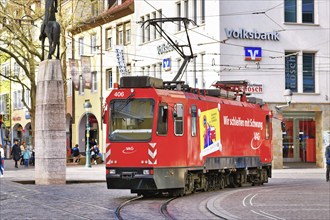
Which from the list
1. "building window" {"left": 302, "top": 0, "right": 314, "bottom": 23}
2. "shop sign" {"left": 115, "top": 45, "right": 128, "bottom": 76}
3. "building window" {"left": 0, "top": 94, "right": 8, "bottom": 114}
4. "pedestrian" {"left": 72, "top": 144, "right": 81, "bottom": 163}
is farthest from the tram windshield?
"building window" {"left": 0, "top": 94, "right": 8, "bottom": 114}

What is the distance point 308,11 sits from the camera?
48.2 m

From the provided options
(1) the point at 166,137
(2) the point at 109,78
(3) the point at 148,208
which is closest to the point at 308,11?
(2) the point at 109,78

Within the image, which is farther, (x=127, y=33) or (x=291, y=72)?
(x=127, y=33)

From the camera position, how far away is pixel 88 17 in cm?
5350

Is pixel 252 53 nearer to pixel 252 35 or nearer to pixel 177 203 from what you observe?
pixel 252 35

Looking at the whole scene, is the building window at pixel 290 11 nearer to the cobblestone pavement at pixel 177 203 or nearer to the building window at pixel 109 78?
the building window at pixel 109 78

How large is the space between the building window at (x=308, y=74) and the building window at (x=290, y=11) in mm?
2327

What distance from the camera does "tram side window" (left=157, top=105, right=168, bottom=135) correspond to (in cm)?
2223

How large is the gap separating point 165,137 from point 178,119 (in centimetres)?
96

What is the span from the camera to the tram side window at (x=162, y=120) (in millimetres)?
22234

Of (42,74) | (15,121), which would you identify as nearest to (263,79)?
(42,74)

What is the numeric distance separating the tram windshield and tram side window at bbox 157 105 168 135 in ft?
0.77

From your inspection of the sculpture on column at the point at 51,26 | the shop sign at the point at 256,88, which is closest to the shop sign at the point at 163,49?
the shop sign at the point at 256,88

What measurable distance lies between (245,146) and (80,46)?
3896 centimetres
